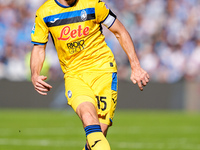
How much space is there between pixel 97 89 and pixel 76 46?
1.99ft

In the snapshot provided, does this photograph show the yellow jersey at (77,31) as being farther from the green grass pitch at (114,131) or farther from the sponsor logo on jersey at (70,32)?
the green grass pitch at (114,131)

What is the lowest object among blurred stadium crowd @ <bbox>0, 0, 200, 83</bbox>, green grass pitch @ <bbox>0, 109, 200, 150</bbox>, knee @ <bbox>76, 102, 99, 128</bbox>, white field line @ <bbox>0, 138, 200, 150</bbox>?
knee @ <bbox>76, 102, 99, 128</bbox>

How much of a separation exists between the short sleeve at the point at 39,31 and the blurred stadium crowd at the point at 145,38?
499 inches

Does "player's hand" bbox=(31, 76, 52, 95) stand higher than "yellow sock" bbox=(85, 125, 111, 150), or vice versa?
"player's hand" bbox=(31, 76, 52, 95)

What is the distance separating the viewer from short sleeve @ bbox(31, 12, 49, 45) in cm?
644

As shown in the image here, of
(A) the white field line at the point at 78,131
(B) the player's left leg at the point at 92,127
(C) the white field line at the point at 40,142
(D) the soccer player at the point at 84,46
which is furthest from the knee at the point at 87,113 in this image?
(A) the white field line at the point at 78,131

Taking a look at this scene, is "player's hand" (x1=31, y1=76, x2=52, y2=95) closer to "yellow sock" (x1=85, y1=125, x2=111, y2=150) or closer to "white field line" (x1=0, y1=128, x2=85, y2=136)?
"yellow sock" (x1=85, y1=125, x2=111, y2=150)

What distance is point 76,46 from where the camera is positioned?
647 cm

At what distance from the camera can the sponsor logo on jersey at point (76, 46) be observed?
645cm

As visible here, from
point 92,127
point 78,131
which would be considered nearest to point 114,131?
point 78,131

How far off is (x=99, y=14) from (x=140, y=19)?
48.5 ft

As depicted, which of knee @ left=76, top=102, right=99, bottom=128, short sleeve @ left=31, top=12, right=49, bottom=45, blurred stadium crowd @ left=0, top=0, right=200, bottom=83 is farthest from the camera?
blurred stadium crowd @ left=0, top=0, right=200, bottom=83

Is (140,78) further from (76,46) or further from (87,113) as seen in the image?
(76,46)

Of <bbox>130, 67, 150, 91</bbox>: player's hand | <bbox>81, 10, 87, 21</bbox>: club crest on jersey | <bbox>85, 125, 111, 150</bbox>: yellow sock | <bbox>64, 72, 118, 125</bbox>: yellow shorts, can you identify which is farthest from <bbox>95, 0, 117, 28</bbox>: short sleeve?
<bbox>85, 125, 111, 150</bbox>: yellow sock
